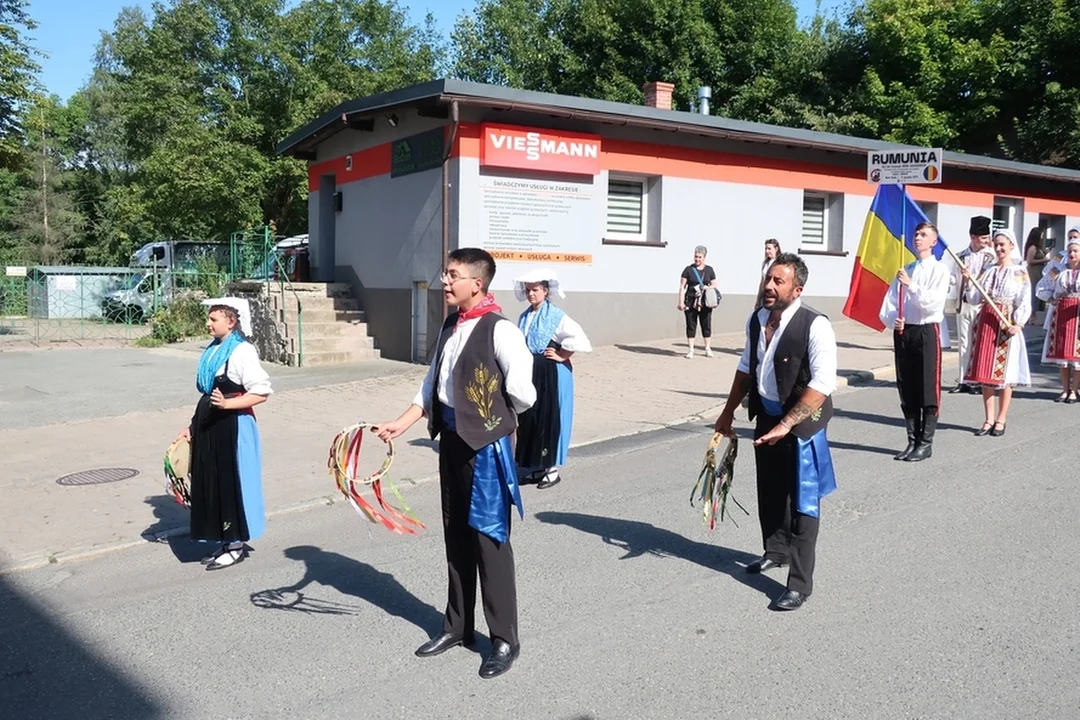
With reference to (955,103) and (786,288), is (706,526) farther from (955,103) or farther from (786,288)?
(955,103)

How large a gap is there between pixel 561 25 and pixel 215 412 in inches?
1295

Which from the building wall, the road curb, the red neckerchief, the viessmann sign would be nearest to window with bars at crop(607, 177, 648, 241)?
the building wall

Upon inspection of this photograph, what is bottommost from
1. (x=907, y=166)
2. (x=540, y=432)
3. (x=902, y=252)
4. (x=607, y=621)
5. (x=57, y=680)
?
(x=57, y=680)

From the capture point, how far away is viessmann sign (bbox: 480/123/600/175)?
14.6m

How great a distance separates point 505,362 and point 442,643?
1.34m

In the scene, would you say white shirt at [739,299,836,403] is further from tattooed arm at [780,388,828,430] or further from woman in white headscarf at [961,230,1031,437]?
woman in white headscarf at [961,230,1031,437]

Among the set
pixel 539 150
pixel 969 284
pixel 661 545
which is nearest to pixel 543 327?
pixel 661 545

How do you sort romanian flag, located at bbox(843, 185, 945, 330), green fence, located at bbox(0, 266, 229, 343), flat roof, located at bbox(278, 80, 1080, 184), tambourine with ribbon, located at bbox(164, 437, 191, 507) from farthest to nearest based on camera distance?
green fence, located at bbox(0, 266, 229, 343) → flat roof, located at bbox(278, 80, 1080, 184) → romanian flag, located at bbox(843, 185, 945, 330) → tambourine with ribbon, located at bbox(164, 437, 191, 507)

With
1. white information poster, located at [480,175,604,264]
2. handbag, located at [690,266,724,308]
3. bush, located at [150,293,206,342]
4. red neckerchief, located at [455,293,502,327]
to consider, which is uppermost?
white information poster, located at [480,175,604,264]

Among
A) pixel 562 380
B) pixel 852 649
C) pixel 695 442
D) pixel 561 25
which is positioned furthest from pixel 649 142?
pixel 561 25

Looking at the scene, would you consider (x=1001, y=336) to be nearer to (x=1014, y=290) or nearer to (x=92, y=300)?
(x=1014, y=290)

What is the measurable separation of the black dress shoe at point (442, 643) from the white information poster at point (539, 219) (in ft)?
35.3

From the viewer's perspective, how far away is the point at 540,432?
7504 millimetres

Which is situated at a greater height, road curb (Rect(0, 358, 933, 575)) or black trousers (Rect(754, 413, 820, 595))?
black trousers (Rect(754, 413, 820, 595))
